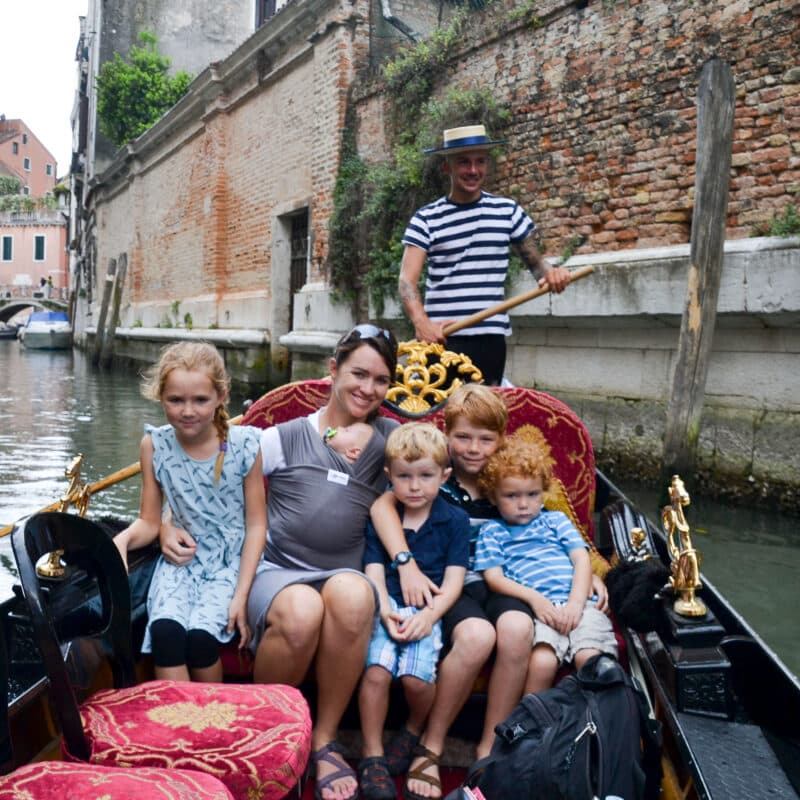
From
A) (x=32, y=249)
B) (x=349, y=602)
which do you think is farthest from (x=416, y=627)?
(x=32, y=249)

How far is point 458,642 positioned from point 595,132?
507cm

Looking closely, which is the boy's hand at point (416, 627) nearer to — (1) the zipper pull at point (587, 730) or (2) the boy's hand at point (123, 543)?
(1) the zipper pull at point (587, 730)

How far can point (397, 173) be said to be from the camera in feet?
25.1

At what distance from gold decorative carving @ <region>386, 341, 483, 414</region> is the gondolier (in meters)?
0.28

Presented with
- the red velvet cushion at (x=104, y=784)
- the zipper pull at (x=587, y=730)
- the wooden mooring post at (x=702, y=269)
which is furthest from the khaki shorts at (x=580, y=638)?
the wooden mooring post at (x=702, y=269)

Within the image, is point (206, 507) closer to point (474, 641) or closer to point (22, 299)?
point (474, 641)

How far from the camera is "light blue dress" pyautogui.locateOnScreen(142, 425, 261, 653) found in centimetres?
193

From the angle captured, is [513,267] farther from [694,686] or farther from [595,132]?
[694,686]

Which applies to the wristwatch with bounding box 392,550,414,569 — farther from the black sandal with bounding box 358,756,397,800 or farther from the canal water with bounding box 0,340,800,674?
the canal water with bounding box 0,340,800,674

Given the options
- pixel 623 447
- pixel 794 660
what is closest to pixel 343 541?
pixel 794 660

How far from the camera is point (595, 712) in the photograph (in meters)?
1.48

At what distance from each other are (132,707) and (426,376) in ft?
4.76

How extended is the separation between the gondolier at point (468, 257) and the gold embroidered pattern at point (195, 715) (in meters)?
1.77

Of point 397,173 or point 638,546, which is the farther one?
point 397,173
